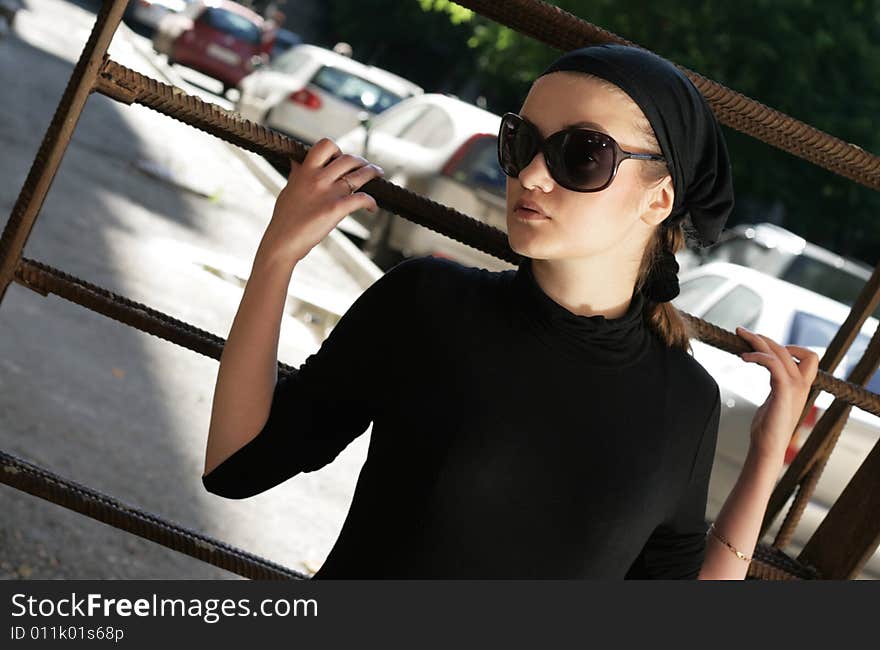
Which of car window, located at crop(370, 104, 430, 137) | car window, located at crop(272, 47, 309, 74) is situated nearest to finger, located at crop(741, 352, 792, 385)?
car window, located at crop(370, 104, 430, 137)

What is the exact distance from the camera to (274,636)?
6.61 feet

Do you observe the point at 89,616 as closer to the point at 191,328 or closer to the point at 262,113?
the point at 191,328

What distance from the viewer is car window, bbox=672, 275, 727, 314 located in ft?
28.6

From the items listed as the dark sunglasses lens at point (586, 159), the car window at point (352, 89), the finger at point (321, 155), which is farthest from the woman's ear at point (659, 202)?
the car window at point (352, 89)

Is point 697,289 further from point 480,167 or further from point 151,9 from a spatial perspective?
point 151,9

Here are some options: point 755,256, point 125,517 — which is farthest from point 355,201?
point 755,256

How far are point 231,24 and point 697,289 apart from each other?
20.8 m

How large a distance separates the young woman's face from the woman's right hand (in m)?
0.22

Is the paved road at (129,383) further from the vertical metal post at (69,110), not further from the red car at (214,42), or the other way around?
the red car at (214,42)

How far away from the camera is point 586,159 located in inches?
76.7

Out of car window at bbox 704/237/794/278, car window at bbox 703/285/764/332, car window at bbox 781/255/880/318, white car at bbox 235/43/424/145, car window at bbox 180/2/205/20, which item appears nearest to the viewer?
car window at bbox 703/285/764/332

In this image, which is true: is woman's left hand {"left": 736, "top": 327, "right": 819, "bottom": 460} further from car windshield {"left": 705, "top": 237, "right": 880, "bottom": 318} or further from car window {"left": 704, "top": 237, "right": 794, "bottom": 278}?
car window {"left": 704, "top": 237, "right": 794, "bottom": 278}

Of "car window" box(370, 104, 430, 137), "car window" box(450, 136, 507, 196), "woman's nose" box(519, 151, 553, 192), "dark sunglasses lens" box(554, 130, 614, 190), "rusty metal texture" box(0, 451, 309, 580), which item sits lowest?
"rusty metal texture" box(0, 451, 309, 580)

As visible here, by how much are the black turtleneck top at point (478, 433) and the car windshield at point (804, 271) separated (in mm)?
10835
